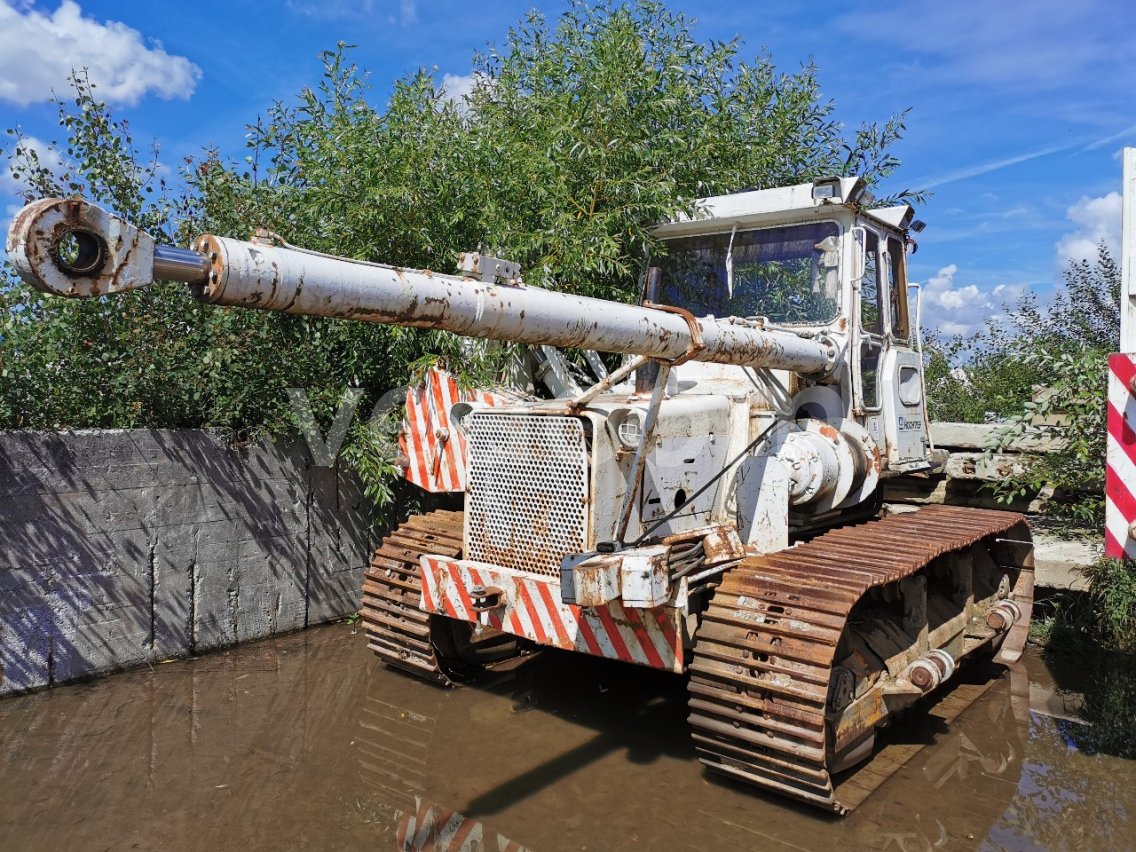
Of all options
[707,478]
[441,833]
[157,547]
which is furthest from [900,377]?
[157,547]

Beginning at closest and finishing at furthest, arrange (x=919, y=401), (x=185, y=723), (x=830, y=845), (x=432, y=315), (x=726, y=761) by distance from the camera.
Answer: (x=432, y=315), (x=830, y=845), (x=726, y=761), (x=185, y=723), (x=919, y=401)

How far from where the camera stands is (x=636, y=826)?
13.0ft

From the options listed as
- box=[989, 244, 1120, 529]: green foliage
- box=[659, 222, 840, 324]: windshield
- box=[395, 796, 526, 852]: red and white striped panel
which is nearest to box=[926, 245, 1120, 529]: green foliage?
box=[989, 244, 1120, 529]: green foliage

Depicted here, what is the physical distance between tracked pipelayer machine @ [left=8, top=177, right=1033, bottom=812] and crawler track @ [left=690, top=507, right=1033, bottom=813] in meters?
0.01

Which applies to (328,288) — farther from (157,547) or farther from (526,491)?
(157,547)

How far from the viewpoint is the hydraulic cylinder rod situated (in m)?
2.41

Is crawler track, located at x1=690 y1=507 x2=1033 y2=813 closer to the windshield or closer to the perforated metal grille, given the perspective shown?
the perforated metal grille

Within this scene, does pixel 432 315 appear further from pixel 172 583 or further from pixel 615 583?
pixel 172 583

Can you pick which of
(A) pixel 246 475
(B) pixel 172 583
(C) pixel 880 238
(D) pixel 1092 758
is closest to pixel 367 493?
(A) pixel 246 475

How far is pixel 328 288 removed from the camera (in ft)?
9.61

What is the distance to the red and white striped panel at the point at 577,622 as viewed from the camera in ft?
14.1

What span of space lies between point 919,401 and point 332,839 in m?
4.66

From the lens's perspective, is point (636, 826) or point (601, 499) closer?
point (636, 826)

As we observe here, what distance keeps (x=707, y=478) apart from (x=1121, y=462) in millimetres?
1912
